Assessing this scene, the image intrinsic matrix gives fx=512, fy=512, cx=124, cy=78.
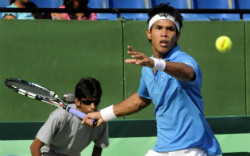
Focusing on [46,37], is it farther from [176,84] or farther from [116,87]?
[176,84]

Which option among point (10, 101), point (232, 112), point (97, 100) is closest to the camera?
point (97, 100)

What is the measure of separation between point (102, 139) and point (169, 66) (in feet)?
6.87

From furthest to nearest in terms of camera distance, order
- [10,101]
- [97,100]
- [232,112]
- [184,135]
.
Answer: [232,112] < [10,101] < [97,100] < [184,135]

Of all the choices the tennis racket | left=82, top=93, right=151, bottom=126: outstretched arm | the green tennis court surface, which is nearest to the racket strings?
the tennis racket

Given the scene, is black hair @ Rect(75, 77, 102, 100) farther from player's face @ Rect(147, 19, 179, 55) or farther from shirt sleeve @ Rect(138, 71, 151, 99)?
player's face @ Rect(147, 19, 179, 55)

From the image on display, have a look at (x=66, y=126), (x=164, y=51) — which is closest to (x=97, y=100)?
(x=66, y=126)

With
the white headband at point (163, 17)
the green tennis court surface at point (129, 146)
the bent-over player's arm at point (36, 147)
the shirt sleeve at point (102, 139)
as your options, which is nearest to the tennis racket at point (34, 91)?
the bent-over player's arm at point (36, 147)

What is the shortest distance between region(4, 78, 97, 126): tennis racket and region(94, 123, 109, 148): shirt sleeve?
0.55 metres

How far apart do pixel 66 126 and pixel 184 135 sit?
5.57 ft

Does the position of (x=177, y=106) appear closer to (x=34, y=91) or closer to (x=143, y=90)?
(x=143, y=90)

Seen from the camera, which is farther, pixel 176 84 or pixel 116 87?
pixel 116 87

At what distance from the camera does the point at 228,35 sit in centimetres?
717

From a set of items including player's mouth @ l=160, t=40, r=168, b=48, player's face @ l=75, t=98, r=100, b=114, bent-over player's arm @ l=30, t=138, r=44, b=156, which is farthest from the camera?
player's face @ l=75, t=98, r=100, b=114

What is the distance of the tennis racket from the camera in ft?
17.6
